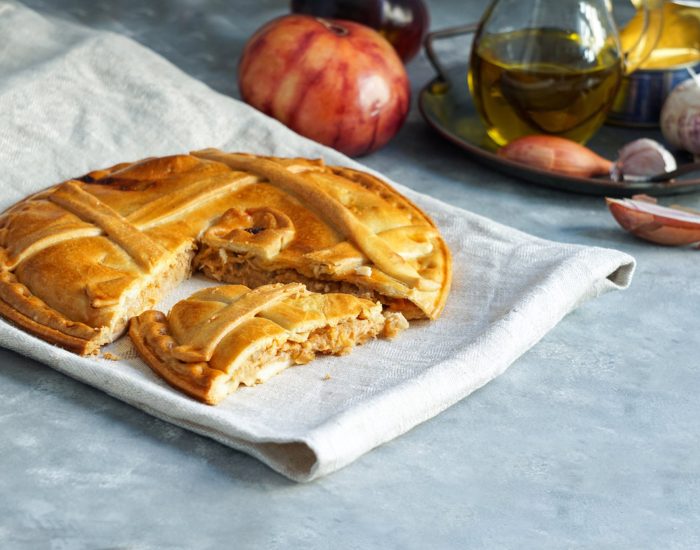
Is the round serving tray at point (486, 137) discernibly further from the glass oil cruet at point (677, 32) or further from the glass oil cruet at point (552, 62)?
the glass oil cruet at point (677, 32)

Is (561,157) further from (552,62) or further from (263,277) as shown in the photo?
(263,277)

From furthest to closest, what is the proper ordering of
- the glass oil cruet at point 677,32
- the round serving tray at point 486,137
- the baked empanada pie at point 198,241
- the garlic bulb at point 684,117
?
the glass oil cruet at point 677,32, the garlic bulb at point 684,117, the round serving tray at point 486,137, the baked empanada pie at point 198,241

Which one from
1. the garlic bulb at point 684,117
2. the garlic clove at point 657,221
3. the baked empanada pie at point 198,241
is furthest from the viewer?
the garlic bulb at point 684,117

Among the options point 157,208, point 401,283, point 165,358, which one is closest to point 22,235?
point 157,208

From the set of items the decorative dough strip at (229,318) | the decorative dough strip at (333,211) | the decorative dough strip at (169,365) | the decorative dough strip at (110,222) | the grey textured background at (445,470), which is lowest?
the grey textured background at (445,470)

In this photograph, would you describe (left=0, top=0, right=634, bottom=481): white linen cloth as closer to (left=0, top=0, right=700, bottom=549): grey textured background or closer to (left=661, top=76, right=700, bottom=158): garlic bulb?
(left=0, top=0, right=700, bottom=549): grey textured background

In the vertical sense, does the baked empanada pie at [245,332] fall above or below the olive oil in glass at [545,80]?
Answer: below

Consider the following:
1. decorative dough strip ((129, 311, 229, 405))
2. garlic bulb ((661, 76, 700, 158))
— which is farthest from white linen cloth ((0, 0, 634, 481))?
garlic bulb ((661, 76, 700, 158))

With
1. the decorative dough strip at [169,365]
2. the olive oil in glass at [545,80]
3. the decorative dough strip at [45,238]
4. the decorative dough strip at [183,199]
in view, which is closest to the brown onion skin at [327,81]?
the olive oil in glass at [545,80]

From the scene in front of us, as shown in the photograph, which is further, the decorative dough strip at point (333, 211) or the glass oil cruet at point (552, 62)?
the glass oil cruet at point (552, 62)
